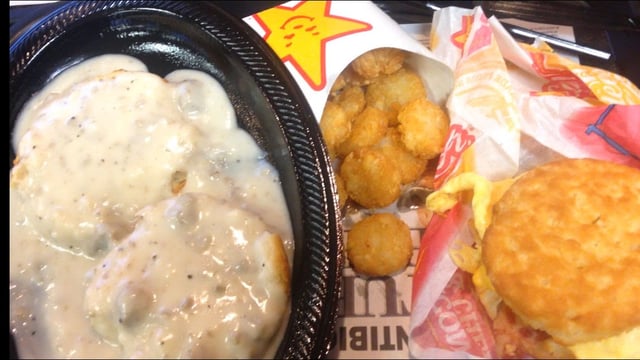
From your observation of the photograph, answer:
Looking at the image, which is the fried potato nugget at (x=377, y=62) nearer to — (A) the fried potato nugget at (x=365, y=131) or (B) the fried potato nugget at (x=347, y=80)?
(B) the fried potato nugget at (x=347, y=80)

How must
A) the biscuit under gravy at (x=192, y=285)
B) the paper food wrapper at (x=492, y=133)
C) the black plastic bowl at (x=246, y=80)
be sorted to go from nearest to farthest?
the biscuit under gravy at (x=192, y=285), the black plastic bowl at (x=246, y=80), the paper food wrapper at (x=492, y=133)

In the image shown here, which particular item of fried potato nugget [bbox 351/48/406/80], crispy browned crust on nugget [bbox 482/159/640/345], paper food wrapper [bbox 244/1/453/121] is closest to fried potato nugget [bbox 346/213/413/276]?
crispy browned crust on nugget [bbox 482/159/640/345]

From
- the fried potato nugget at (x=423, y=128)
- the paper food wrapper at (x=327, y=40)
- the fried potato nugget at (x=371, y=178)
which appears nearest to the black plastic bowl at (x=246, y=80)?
the paper food wrapper at (x=327, y=40)

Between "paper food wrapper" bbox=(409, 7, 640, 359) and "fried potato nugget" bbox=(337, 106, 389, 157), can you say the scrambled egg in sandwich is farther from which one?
"fried potato nugget" bbox=(337, 106, 389, 157)

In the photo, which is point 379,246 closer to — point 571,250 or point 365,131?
point 365,131

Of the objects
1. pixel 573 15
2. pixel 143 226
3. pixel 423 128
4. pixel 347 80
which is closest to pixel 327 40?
pixel 347 80
